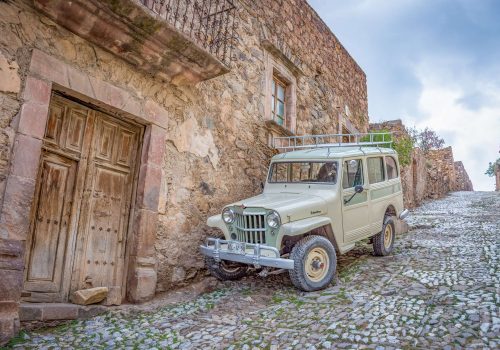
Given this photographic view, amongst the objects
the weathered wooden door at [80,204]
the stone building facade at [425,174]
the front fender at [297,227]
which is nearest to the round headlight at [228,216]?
the front fender at [297,227]

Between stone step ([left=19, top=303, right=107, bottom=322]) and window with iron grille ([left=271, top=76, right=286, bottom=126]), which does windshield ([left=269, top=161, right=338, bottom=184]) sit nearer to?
window with iron grille ([left=271, top=76, right=286, bottom=126])

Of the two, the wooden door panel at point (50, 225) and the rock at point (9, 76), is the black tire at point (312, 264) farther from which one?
the rock at point (9, 76)

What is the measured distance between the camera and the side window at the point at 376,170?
5457mm

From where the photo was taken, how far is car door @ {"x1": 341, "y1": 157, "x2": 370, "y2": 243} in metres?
4.89

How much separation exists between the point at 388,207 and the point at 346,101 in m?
5.05

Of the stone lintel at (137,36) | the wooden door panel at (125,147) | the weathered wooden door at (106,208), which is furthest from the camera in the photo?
the wooden door panel at (125,147)

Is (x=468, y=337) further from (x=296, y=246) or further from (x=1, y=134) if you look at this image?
(x=1, y=134)

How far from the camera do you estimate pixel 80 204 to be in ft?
13.1

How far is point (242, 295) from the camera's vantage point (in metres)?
4.36

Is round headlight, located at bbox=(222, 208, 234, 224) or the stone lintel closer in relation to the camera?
the stone lintel

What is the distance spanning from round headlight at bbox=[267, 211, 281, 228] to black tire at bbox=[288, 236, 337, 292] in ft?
1.12

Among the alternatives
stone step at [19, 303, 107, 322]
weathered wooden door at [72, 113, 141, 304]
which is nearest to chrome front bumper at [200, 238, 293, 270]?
weathered wooden door at [72, 113, 141, 304]

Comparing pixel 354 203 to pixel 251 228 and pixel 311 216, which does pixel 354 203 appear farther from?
Result: pixel 251 228

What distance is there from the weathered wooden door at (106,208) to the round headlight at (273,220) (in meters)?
1.69
